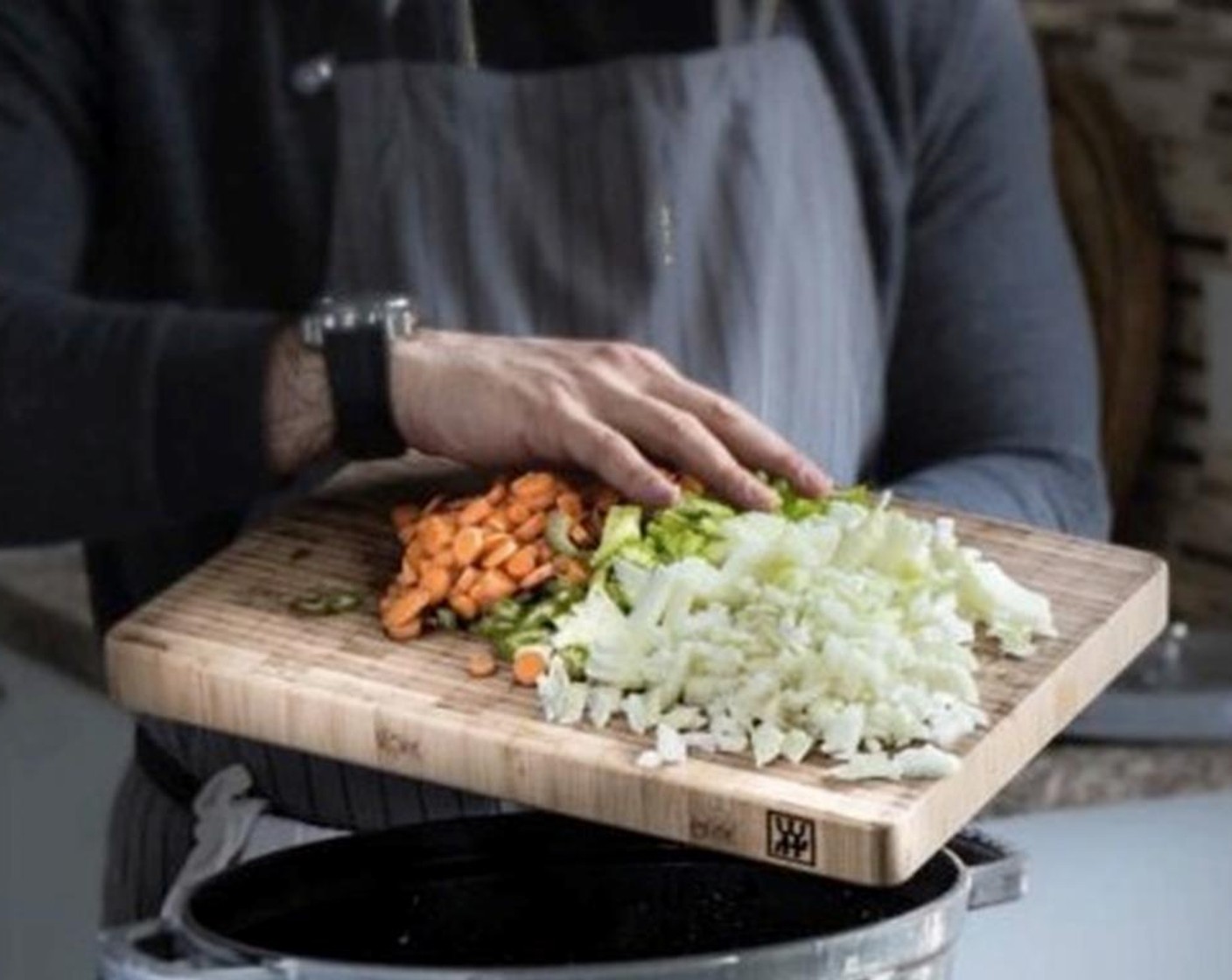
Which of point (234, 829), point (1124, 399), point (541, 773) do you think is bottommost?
point (1124, 399)

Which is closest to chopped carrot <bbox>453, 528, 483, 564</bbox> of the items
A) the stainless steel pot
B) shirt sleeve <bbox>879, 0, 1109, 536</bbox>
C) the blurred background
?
the stainless steel pot

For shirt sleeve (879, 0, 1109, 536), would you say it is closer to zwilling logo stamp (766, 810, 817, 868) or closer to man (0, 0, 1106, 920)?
man (0, 0, 1106, 920)

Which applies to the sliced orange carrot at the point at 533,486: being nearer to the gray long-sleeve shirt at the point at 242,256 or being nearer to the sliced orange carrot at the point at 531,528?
the sliced orange carrot at the point at 531,528

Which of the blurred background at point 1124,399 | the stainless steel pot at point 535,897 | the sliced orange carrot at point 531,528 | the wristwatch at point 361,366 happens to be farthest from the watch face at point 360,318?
the blurred background at point 1124,399

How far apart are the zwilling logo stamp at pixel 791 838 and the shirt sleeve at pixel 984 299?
45cm

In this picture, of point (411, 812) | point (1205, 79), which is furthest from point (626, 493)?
point (1205, 79)

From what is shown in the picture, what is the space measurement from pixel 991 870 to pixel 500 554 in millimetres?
209

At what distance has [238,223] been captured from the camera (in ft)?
4.13

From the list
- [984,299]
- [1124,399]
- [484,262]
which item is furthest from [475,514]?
[1124,399]

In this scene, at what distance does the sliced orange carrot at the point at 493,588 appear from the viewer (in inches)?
40.8

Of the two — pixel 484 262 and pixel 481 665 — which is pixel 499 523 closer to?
pixel 481 665

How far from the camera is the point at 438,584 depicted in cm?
104

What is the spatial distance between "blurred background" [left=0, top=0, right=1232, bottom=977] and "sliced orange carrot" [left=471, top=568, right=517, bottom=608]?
99 centimetres

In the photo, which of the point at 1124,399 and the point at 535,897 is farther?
the point at 1124,399
